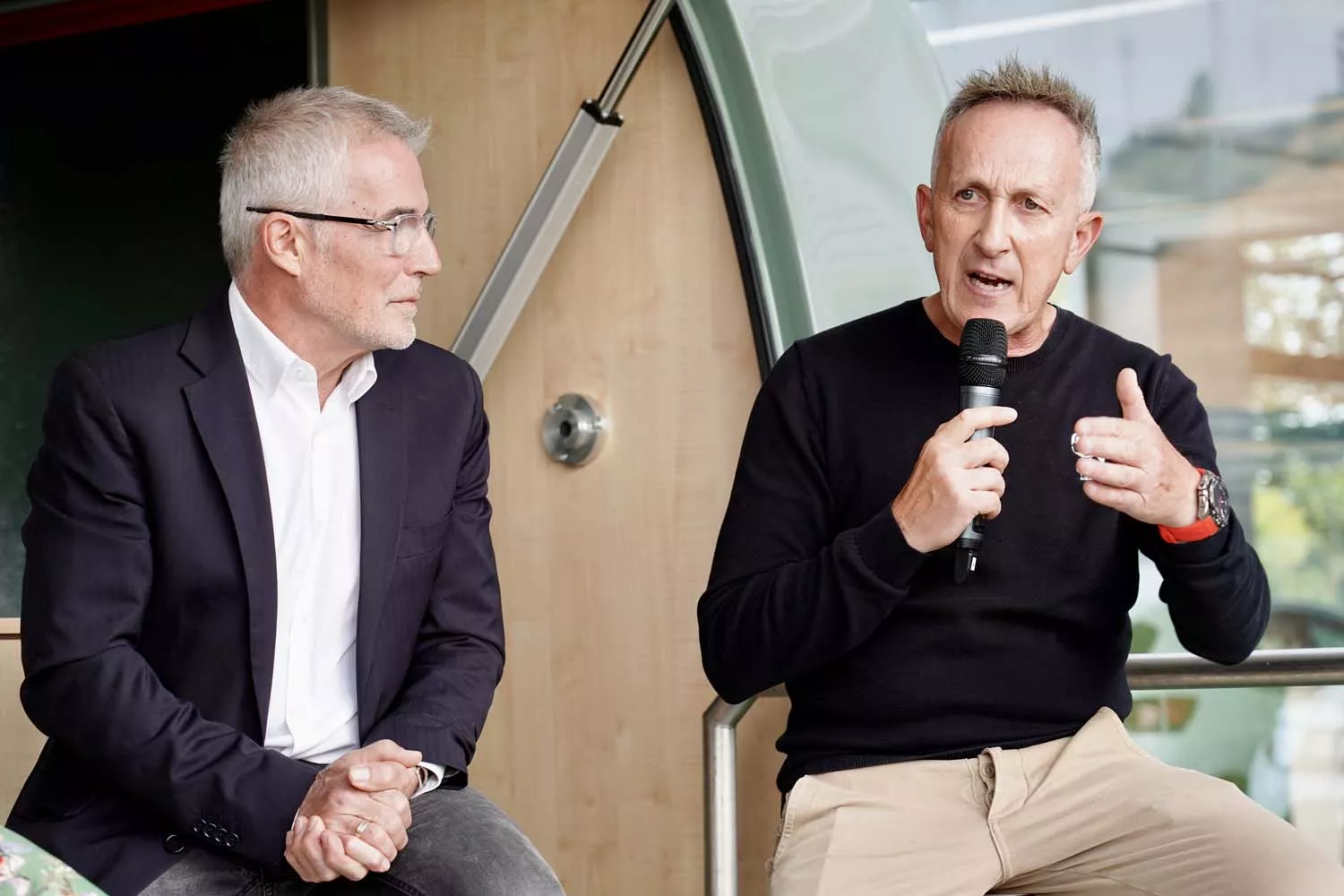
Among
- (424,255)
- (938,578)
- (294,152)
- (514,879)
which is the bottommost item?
(514,879)

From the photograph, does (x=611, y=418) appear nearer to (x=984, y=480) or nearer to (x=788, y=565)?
(x=788, y=565)

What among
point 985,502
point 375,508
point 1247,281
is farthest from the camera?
point 1247,281

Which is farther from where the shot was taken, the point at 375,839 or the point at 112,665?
the point at 112,665

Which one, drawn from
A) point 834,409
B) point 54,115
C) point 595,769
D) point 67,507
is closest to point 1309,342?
point 834,409

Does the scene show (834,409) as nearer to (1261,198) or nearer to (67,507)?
(67,507)

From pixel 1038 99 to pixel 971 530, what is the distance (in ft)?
1.96

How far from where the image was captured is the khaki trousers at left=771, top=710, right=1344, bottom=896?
176 centimetres

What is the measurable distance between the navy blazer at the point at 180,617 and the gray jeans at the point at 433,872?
0.12 ft

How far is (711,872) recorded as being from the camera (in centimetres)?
234

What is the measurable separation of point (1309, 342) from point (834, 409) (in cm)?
119

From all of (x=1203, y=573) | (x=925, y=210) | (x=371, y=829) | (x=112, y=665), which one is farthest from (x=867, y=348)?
(x=112, y=665)

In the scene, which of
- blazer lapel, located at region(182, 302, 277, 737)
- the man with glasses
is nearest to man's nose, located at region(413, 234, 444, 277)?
the man with glasses

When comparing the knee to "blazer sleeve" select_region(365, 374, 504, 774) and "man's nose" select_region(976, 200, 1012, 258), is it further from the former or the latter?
"man's nose" select_region(976, 200, 1012, 258)

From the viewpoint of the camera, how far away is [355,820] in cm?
169
